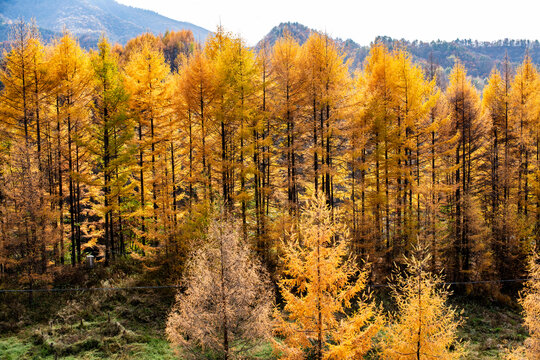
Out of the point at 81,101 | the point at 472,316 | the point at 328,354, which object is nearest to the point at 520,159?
the point at 472,316

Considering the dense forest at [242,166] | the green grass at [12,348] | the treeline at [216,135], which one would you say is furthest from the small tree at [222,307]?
the green grass at [12,348]

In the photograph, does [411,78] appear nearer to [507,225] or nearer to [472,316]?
[507,225]

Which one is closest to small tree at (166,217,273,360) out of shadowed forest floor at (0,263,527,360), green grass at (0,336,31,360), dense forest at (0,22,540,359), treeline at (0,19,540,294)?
dense forest at (0,22,540,359)

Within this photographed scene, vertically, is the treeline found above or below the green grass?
above

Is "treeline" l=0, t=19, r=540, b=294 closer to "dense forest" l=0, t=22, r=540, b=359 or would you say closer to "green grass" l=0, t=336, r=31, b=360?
"dense forest" l=0, t=22, r=540, b=359

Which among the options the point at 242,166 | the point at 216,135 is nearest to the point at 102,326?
the point at 242,166

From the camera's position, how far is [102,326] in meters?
13.8

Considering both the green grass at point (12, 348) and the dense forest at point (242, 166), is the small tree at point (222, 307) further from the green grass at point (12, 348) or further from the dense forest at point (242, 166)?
the green grass at point (12, 348)

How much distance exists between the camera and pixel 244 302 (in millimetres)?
11242

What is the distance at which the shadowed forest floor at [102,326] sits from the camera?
479 inches

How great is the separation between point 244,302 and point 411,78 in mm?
16178

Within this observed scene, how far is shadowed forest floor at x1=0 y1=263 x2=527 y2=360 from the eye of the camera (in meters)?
12.2

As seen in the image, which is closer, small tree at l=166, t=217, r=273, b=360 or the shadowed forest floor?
small tree at l=166, t=217, r=273, b=360

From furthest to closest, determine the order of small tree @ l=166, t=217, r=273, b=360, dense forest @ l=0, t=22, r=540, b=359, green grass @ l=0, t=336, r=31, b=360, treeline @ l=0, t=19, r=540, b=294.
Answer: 1. treeline @ l=0, t=19, r=540, b=294
2. dense forest @ l=0, t=22, r=540, b=359
3. green grass @ l=0, t=336, r=31, b=360
4. small tree @ l=166, t=217, r=273, b=360
